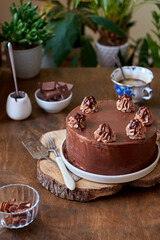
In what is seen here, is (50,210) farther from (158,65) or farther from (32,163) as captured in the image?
(158,65)

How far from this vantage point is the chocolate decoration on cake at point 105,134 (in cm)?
112

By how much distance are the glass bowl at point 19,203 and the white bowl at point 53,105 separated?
0.56m

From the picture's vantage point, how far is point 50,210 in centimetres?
113

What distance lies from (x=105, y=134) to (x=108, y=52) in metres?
1.80

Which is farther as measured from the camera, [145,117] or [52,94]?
→ [52,94]

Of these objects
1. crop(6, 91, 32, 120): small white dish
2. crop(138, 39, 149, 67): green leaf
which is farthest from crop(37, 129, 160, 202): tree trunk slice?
crop(138, 39, 149, 67): green leaf

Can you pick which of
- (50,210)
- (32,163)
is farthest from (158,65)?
(50,210)

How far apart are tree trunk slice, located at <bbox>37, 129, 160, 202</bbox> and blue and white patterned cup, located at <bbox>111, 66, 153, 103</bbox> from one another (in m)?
0.50

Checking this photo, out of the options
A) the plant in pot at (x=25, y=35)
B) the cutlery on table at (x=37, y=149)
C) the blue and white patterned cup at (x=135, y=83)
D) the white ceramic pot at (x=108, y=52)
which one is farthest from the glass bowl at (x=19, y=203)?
the white ceramic pot at (x=108, y=52)

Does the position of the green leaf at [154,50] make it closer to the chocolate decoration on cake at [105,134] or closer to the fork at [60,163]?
the fork at [60,163]

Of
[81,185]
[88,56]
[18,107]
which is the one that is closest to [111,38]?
[88,56]

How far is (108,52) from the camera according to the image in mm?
2816

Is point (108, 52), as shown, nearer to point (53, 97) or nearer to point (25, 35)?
point (25, 35)

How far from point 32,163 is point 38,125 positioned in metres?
0.29
